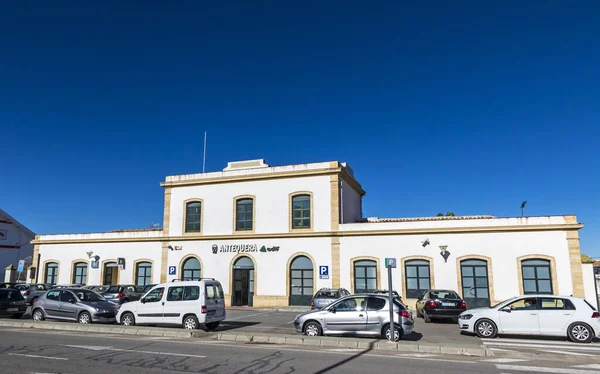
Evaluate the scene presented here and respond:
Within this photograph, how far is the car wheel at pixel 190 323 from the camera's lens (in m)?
14.9

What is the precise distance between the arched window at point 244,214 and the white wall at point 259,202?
0.39 m

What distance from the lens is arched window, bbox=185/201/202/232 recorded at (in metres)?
30.2

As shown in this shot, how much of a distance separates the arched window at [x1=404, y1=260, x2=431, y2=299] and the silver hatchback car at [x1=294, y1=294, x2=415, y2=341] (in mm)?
11308

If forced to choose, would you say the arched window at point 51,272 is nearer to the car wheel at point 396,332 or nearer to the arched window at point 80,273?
the arched window at point 80,273

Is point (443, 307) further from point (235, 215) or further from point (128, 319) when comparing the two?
point (235, 215)

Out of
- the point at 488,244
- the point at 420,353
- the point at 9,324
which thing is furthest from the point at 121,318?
the point at 488,244

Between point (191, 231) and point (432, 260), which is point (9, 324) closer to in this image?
point (191, 231)

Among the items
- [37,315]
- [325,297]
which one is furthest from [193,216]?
[325,297]

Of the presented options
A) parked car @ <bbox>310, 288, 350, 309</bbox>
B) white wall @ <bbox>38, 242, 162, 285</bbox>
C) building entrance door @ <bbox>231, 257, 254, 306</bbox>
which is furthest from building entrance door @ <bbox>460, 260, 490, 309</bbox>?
white wall @ <bbox>38, 242, 162, 285</bbox>

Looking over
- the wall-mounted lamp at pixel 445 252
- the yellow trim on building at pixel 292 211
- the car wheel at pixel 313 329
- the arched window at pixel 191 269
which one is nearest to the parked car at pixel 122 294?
the arched window at pixel 191 269

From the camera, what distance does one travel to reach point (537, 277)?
73.7ft

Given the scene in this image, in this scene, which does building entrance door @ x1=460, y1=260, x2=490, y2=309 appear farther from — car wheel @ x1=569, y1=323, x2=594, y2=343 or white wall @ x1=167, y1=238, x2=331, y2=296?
car wheel @ x1=569, y1=323, x2=594, y2=343

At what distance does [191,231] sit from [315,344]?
19.8 m

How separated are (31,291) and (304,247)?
17.3 meters
